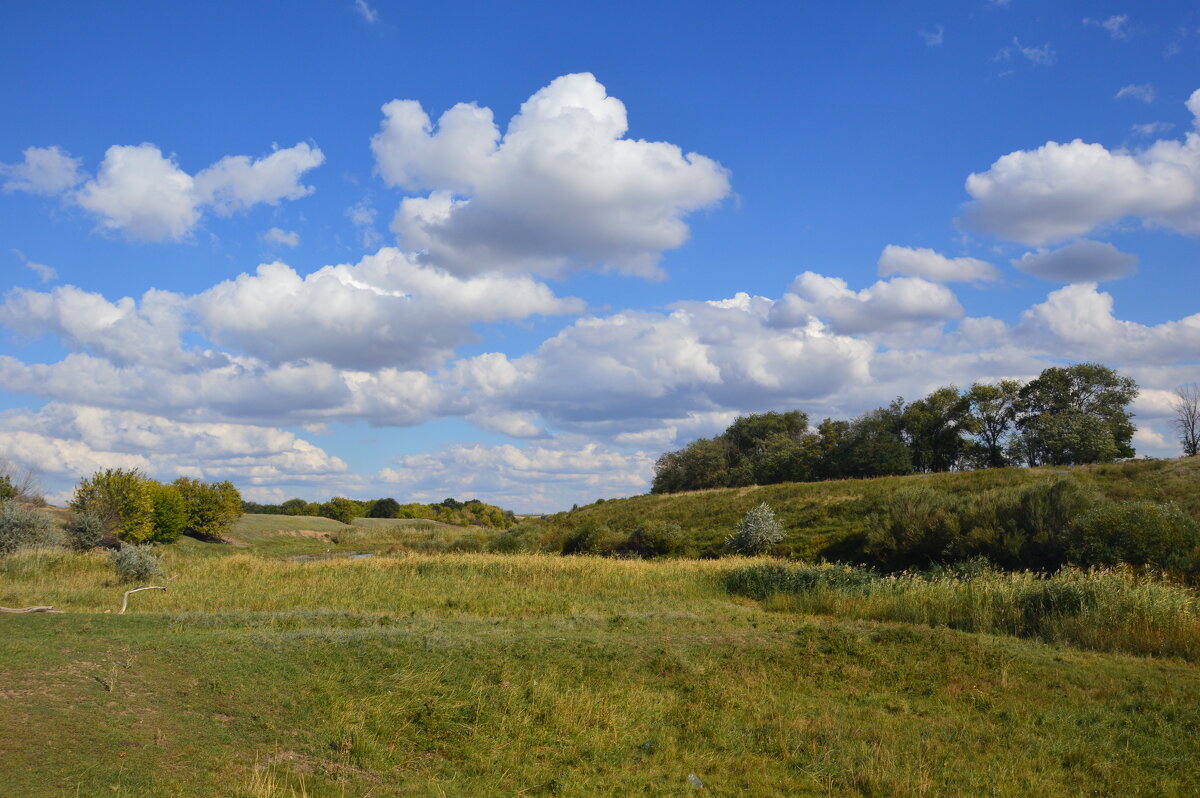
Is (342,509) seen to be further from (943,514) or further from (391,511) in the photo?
(943,514)

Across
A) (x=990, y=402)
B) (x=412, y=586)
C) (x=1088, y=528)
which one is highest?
(x=990, y=402)

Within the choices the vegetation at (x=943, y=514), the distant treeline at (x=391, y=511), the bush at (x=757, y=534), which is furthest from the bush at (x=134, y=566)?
the distant treeline at (x=391, y=511)

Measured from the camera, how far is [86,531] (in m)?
33.2

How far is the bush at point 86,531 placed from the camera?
32438 millimetres

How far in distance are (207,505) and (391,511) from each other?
75.2 m

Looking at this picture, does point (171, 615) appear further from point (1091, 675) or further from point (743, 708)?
point (1091, 675)

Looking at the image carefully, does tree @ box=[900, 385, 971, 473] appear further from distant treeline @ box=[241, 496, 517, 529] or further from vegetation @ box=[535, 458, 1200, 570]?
distant treeline @ box=[241, 496, 517, 529]

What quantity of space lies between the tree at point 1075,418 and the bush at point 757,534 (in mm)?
35861

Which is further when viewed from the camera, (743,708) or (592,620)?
(592,620)

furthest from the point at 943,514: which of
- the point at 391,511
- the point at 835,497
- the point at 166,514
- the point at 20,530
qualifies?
the point at 391,511

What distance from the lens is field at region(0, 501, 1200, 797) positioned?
23.8 feet

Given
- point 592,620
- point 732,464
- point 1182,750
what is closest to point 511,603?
point 592,620

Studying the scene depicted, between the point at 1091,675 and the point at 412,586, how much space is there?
17485 millimetres

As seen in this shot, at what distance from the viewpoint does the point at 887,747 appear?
347 inches
